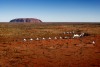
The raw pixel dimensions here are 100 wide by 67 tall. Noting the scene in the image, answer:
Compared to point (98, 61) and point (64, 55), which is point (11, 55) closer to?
point (64, 55)

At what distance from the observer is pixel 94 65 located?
45.9ft

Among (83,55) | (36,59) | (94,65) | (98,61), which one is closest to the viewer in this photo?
(94,65)

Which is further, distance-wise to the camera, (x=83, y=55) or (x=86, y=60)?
(x=83, y=55)

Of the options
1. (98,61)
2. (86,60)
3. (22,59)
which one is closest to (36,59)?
(22,59)

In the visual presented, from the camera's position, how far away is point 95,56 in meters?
17.0

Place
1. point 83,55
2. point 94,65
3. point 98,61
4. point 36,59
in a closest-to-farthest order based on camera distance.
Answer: point 94,65
point 98,61
point 36,59
point 83,55

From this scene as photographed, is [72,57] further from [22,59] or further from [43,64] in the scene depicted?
[22,59]

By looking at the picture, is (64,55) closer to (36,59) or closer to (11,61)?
(36,59)

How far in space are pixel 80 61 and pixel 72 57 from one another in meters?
1.65

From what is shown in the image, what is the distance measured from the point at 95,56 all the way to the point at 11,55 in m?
8.22

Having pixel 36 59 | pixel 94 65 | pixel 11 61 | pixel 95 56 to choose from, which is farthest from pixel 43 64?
pixel 95 56

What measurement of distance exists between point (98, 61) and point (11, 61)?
748 cm

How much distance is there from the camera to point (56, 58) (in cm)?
1648

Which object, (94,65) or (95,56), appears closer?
(94,65)
